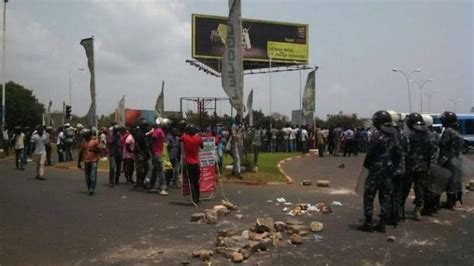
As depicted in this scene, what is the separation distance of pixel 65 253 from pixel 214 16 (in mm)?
38405

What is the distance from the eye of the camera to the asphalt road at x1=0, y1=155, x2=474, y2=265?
719 cm

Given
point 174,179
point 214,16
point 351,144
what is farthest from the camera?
point 214,16

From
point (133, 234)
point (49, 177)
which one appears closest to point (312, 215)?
point (133, 234)

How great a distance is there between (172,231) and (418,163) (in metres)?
4.85

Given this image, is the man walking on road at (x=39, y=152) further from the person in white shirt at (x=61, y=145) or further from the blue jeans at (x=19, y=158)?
the person in white shirt at (x=61, y=145)

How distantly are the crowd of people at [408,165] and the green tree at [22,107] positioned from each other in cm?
6800

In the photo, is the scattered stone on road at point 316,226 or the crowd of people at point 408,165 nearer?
the scattered stone on road at point 316,226

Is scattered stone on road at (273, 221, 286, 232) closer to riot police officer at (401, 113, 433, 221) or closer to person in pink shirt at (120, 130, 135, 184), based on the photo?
riot police officer at (401, 113, 433, 221)

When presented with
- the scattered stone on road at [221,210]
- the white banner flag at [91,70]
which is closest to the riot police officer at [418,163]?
the scattered stone on road at [221,210]

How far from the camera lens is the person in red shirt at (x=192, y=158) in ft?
38.4

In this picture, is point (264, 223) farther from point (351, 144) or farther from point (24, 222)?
point (351, 144)

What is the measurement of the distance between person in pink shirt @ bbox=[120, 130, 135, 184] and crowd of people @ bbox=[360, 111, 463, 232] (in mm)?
7589

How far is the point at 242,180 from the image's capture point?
53.1 ft

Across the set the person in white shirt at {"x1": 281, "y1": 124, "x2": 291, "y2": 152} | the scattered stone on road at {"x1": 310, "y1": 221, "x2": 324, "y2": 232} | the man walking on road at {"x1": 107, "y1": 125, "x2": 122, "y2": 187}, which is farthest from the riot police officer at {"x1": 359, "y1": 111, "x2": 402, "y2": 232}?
the person in white shirt at {"x1": 281, "y1": 124, "x2": 291, "y2": 152}
